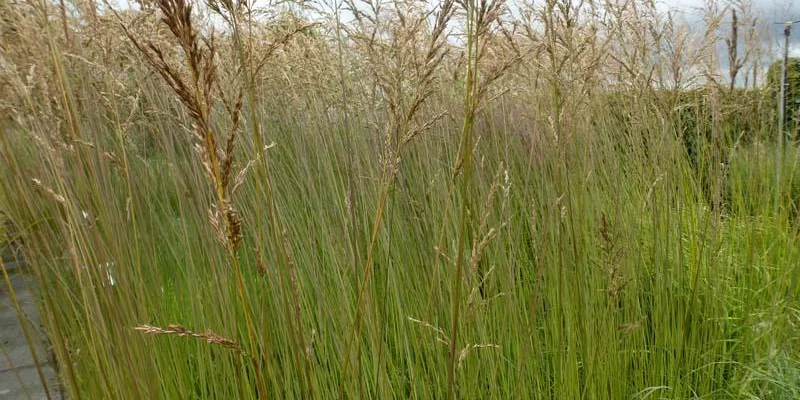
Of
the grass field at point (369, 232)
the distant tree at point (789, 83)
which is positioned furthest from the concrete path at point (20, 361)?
the distant tree at point (789, 83)

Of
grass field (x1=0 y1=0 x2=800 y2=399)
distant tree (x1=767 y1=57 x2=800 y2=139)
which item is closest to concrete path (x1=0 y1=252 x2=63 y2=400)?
grass field (x1=0 y1=0 x2=800 y2=399)

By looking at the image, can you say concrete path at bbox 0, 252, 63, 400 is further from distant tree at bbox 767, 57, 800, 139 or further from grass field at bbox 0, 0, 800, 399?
distant tree at bbox 767, 57, 800, 139

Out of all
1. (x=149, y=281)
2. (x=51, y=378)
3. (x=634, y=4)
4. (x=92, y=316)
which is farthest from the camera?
(x=51, y=378)

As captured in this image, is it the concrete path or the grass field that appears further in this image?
the concrete path

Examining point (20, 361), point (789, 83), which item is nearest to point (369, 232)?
point (20, 361)

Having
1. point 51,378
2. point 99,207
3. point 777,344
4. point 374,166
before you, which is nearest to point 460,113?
point 374,166

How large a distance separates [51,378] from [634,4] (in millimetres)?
3294

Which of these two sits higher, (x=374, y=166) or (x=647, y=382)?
(x=374, y=166)

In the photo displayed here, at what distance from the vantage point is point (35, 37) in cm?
146

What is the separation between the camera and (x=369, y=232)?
2.43 meters

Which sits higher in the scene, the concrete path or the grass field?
the grass field

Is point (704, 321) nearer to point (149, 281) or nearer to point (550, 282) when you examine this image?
point (550, 282)

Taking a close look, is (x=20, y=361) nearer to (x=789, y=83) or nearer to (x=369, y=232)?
(x=369, y=232)

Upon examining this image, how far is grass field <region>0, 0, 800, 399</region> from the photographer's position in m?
1.30
